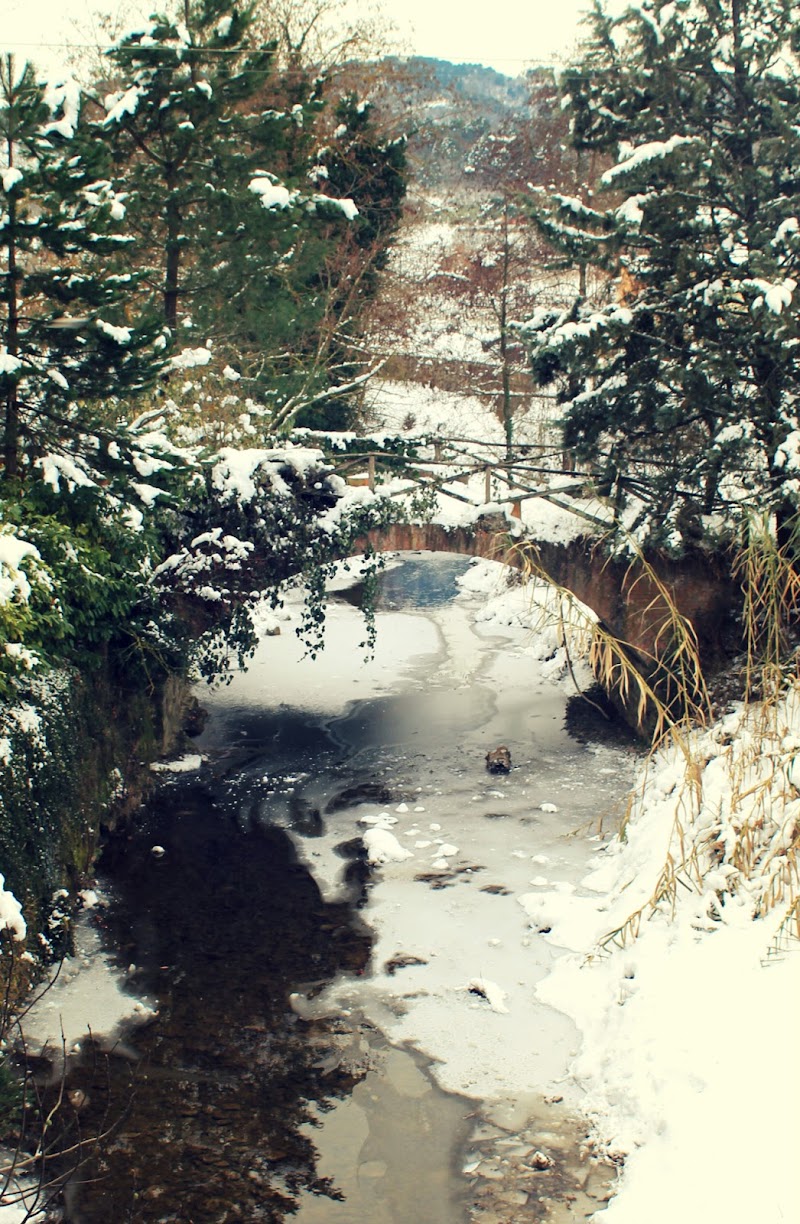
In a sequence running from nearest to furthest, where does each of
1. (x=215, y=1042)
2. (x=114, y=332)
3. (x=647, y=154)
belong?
(x=215, y=1042) < (x=114, y=332) < (x=647, y=154)

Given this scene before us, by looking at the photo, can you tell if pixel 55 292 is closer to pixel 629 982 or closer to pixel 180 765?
pixel 180 765

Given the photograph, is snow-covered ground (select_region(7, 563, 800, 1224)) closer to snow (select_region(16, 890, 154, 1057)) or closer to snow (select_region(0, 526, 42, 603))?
snow (select_region(16, 890, 154, 1057))

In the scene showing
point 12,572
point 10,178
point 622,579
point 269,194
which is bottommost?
point 622,579

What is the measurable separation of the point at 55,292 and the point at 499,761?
382 inches

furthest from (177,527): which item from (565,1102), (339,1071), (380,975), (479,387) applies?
(479,387)

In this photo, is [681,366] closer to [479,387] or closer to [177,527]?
[177,527]

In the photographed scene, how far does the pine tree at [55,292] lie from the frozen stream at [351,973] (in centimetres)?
558

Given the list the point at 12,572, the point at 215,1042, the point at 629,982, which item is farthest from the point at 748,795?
the point at 12,572

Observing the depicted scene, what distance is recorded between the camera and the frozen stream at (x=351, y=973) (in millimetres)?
7551

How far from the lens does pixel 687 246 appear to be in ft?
46.3

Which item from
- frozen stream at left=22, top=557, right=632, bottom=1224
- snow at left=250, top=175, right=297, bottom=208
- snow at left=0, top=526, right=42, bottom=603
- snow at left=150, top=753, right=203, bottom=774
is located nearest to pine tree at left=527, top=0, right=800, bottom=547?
snow at left=250, top=175, right=297, bottom=208

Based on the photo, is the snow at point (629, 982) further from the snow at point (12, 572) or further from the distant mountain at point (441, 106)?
the distant mountain at point (441, 106)

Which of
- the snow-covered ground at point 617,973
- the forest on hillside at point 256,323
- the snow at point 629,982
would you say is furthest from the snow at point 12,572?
the snow at point 629,982

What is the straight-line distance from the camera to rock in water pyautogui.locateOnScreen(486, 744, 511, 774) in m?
16.5
